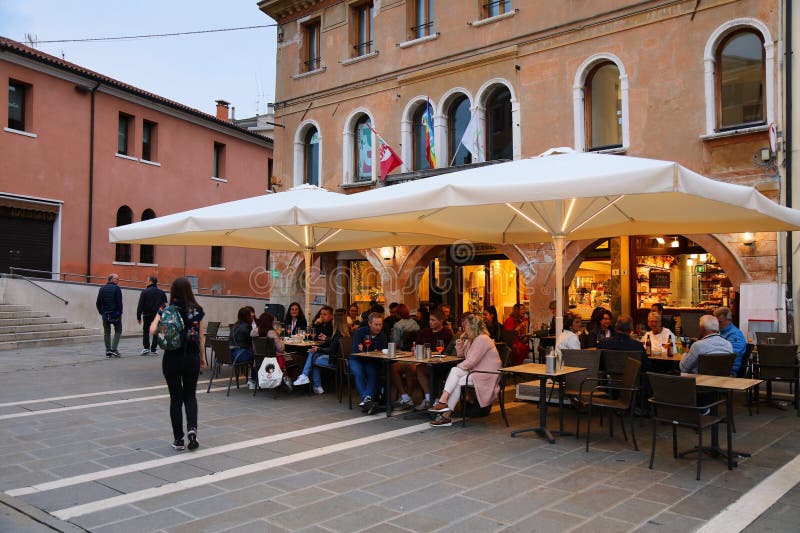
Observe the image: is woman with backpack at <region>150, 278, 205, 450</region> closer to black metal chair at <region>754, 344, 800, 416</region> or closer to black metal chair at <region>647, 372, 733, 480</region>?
black metal chair at <region>647, 372, 733, 480</region>

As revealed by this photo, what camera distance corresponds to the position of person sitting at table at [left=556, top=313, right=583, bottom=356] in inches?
310

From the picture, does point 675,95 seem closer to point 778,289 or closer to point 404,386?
point 778,289

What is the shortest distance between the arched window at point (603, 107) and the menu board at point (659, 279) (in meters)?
2.96

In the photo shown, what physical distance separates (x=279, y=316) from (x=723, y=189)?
14.5m

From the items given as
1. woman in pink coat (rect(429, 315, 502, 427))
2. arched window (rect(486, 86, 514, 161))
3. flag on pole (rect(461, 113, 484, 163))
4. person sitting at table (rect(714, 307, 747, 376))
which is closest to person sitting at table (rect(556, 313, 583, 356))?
woman in pink coat (rect(429, 315, 502, 427))

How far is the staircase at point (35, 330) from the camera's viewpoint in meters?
15.8

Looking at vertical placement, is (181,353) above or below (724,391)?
above

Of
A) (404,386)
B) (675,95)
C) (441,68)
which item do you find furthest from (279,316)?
(675,95)

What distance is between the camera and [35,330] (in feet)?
55.0

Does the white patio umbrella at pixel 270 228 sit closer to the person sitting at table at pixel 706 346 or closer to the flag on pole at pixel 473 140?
the flag on pole at pixel 473 140

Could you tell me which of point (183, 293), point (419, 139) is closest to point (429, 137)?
point (419, 139)

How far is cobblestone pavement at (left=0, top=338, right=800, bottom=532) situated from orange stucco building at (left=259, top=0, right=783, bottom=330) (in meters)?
5.46

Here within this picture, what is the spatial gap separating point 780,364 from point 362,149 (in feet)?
40.3

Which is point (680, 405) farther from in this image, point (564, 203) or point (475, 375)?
point (564, 203)
